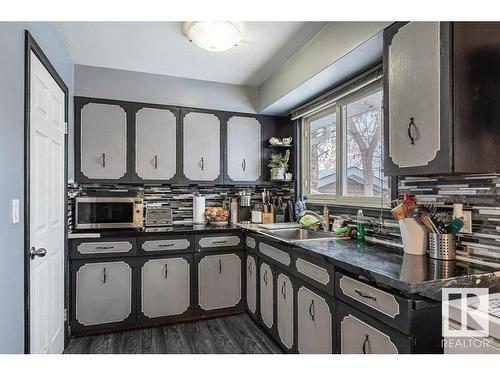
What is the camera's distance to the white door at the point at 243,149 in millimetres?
3332

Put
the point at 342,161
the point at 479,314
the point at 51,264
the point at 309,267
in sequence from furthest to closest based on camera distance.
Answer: the point at 342,161
the point at 51,264
the point at 309,267
the point at 479,314

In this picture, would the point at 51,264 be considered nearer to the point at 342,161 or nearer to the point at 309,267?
the point at 309,267

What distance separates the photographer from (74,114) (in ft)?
9.22

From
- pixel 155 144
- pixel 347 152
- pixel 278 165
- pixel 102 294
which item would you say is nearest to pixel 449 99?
pixel 347 152

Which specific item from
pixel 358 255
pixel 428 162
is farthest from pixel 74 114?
pixel 428 162

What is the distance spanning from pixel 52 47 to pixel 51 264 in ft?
4.88

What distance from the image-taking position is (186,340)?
2.54 m

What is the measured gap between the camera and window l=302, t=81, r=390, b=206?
2.35 metres

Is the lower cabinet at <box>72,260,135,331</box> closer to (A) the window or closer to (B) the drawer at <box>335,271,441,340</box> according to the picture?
(A) the window

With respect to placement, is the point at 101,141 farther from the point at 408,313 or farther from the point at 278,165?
the point at 408,313

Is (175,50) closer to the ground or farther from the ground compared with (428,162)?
farther from the ground

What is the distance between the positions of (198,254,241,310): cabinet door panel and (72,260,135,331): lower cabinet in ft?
2.05
